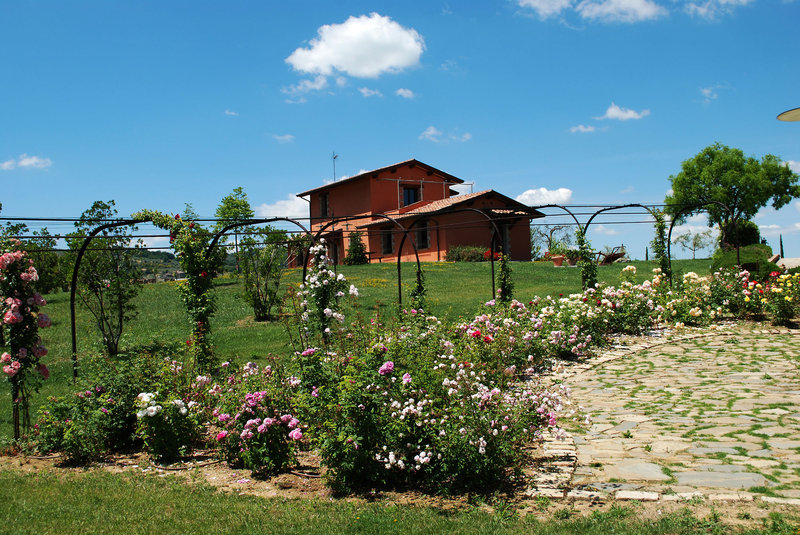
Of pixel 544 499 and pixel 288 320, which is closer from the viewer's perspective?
pixel 544 499

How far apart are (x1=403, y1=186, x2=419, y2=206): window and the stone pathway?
2600 centimetres

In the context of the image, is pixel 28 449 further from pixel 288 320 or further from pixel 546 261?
pixel 546 261

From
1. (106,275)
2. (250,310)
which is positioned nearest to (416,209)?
(250,310)

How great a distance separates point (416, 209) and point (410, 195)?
350 centimetres

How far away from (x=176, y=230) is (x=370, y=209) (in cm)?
2408

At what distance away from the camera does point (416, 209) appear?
3136cm

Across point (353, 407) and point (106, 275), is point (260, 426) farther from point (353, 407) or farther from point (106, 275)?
point (106, 275)

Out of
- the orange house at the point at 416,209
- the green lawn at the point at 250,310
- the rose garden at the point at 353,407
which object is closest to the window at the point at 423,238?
the orange house at the point at 416,209

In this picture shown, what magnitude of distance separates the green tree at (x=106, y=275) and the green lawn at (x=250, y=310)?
43 centimetres

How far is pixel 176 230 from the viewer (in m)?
8.78

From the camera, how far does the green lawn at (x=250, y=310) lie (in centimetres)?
1115

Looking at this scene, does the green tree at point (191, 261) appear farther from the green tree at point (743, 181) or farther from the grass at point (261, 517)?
the green tree at point (743, 181)

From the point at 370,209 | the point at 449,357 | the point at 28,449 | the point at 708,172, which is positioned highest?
the point at 708,172

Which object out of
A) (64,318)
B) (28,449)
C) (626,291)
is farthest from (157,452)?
(64,318)
